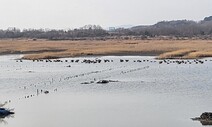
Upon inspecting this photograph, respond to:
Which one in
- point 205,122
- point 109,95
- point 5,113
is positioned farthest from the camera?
point 109,95

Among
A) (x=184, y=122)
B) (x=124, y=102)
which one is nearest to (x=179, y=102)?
(x=124, y=102)

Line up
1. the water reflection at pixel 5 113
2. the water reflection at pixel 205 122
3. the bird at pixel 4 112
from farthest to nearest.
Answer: the bird at pixel 4 112
the water reflection at pixel 5 113
the water reflection at pixel 205 122

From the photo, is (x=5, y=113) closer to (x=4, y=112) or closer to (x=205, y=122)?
(x=4, y=112)

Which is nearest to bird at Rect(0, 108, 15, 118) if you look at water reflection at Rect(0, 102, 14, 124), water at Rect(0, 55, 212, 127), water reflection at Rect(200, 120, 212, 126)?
water reflection at Rect(0, 102, 14, 124)

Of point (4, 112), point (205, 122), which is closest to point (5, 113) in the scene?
point (4, 112)

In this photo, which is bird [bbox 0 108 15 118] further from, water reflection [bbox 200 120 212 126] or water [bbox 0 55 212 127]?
water reflection [bbox 200 120 212 126]

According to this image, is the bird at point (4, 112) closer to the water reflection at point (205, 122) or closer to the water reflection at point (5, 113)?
the water reflection at point (5, 113)

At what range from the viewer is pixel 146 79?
4503 centimetres

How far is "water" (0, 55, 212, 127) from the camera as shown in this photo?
26283 mm

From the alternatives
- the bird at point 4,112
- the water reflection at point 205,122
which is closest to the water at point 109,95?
the water reflection at point 205,122

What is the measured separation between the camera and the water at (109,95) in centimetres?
2628

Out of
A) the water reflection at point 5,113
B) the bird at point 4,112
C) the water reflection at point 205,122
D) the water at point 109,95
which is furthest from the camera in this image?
the bird at point 4,112

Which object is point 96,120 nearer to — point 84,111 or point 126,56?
point 84,111

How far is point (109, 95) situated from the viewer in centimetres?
3538
